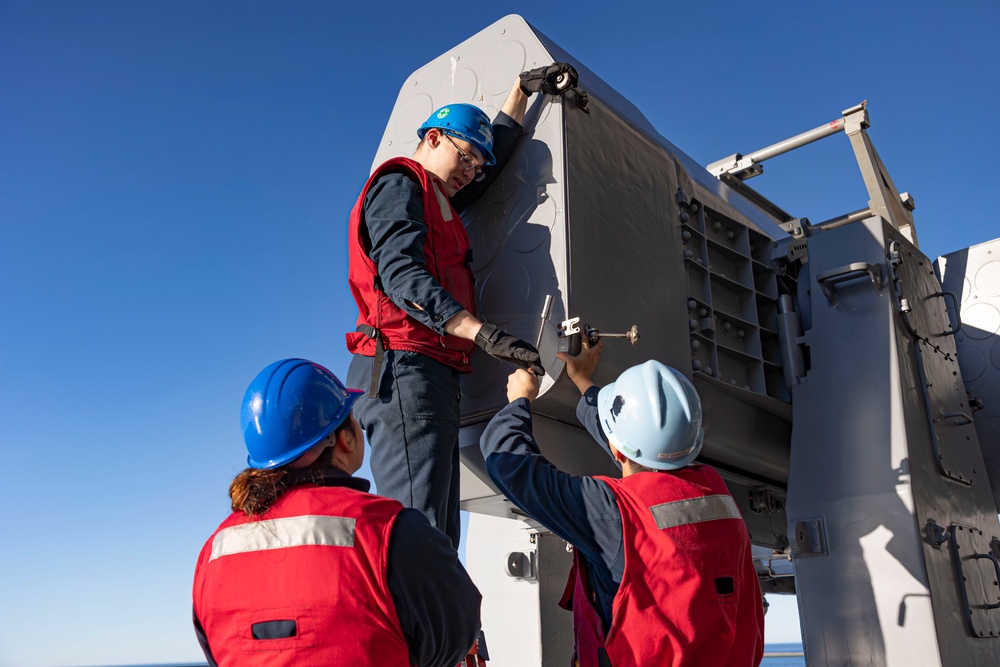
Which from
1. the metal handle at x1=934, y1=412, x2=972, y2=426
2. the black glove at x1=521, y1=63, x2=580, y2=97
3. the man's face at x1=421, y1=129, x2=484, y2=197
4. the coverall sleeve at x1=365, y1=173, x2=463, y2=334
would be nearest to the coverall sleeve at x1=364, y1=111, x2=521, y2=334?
the coverall sleeve at x1=365, y1=173, x2=463, y2=334

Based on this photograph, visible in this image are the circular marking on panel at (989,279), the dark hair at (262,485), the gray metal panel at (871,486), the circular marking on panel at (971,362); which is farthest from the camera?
the circular marking on panel at (989,279)

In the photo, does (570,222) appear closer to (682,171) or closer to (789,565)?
(682,171)

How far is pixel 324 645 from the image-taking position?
1.59 metres

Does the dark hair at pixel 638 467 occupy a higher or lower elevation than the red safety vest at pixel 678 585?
higher

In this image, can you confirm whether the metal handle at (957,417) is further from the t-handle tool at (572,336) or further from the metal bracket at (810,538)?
the t-handle tool at (572,336)

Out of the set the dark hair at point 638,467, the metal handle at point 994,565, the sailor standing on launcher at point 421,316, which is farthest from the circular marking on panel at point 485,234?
the metal handle at point 994,565

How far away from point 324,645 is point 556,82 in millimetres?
2198

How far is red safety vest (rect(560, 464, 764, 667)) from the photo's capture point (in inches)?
77.7

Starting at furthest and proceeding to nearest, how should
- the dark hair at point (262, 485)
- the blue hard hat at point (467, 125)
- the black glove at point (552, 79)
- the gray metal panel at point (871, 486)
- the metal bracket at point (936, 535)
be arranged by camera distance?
the metal bracket at point (936, 535) → the gray metal panel at point (871, 486) → the black glove at point (552, 79) → the blue hard hat at point (467, 125) → the dark hair at point (262, 485)

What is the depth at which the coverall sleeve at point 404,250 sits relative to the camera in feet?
8.26

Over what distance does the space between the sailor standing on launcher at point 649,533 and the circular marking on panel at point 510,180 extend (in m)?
1.06

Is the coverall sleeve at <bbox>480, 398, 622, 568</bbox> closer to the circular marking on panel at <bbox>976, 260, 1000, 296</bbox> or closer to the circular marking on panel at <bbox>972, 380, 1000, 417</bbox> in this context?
the circular marking on panel at <bbox>972, 380, 1000, 417</bbox>

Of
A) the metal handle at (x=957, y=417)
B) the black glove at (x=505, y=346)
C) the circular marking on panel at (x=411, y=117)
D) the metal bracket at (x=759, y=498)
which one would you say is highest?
the circular marking on panel at (x=411, y=117)

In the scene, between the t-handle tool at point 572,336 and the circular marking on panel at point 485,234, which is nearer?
the t-handle tool at point 572,336
